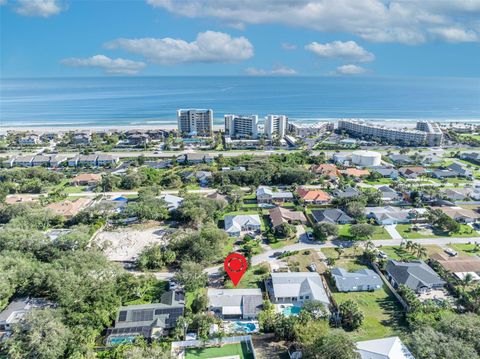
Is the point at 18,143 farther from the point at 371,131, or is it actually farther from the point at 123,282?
the point at 371,131

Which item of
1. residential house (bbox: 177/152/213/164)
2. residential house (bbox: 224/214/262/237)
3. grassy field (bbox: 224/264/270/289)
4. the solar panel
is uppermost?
residential house (bbox: 177/152/213/164)

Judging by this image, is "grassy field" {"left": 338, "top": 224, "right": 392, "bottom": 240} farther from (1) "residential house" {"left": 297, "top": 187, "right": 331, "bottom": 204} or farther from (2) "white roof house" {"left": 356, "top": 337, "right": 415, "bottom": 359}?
(2) "white roof house" {"left": 356, "top": 337, "right": 415, "bottom": 359}

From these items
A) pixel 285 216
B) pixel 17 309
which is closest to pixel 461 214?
pixel 285 216

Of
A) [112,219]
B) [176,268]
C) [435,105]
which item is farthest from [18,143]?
[435,105]

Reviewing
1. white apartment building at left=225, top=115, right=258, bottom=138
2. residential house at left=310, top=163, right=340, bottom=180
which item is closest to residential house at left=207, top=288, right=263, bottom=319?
residential house at left=310, top=163, right=340, bottom=180

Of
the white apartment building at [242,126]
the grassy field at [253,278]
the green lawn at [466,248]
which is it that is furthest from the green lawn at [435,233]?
the white apartment building at [242,126]

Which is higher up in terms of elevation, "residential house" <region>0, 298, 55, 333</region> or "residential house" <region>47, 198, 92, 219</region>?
"residential house" <region>47, 198, 92, 219</region>

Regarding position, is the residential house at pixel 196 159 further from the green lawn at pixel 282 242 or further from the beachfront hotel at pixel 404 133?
the beachfront hotel at pixel 404 133

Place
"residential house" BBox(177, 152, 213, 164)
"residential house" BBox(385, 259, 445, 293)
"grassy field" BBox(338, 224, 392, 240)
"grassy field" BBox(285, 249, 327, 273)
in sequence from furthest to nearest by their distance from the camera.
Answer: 1. "residential house" BBox(177, 152, 213, 164)
2. "grassy field" BBox(338, 224, 392, 240)
3. "grassy field" BBox(285, 249, 327, 273)
4. "residential house" BBox(385, 259, 445, 293)
